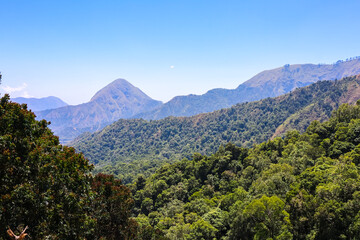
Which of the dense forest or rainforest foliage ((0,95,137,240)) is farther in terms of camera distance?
the dense forest

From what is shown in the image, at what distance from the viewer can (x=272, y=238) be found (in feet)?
91.5

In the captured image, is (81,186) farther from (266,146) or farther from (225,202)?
(266,146)

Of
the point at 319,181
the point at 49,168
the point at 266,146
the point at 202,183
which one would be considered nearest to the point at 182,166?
the point at 202,183

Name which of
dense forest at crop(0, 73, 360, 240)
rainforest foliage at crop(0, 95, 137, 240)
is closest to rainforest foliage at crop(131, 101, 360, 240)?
dense forest at crop(0, 73, 360, 240)

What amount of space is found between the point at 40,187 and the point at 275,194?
38.9 metres

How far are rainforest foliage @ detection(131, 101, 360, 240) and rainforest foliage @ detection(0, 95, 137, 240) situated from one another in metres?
15.6

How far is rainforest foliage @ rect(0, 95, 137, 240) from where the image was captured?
13266 millimetres

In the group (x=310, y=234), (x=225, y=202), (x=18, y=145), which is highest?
(x=18, y=145)

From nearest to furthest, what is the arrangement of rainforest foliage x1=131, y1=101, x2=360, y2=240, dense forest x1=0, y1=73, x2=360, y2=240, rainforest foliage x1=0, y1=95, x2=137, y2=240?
rainforest foliage x1=0, y1=95, x2=137, y2=240 < dense forest x1=0, y1=73, x2=360, y2=240 < rainforest foliage x1=131, y1=101, x2=360, y2=240

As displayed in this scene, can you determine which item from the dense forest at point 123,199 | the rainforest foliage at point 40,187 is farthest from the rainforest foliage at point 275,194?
the rainforest foliage at point 40,187

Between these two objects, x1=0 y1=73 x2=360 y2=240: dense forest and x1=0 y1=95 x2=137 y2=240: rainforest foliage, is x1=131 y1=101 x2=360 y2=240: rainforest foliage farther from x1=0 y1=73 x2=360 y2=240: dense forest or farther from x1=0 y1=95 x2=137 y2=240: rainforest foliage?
x1=0 y1=95 x2=137 y2=240: rainforest foliage

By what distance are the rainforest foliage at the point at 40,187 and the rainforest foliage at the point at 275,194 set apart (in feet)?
51.1

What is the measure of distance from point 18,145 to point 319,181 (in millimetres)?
41423

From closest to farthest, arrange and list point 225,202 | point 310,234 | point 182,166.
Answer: point 310,234, point 225,202, point 182,166
